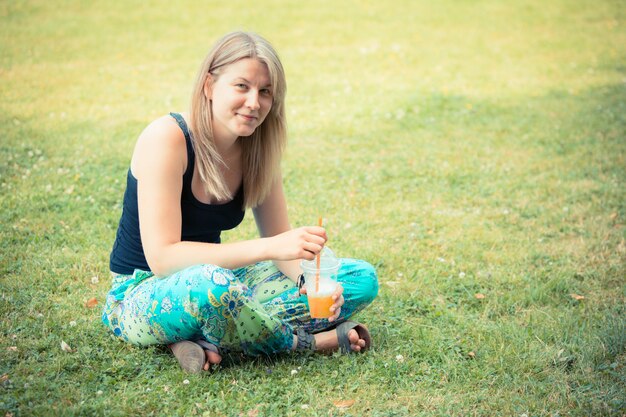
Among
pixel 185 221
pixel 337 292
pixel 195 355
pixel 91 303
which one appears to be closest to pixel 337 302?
pixel 337 292

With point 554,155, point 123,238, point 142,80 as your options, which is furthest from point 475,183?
point 142,80

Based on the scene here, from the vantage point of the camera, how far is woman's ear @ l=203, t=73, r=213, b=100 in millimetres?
3305

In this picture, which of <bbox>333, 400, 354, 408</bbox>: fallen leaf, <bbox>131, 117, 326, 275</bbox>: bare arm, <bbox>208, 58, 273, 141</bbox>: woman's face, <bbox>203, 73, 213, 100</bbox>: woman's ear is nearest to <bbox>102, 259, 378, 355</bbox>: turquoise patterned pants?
<bbox>131, 117, 326, 275</bbox>: bare arm

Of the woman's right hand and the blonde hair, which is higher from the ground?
the blonde hair

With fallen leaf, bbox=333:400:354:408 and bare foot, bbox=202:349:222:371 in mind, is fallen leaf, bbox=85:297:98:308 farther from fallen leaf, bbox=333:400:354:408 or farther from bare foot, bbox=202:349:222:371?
fallen leaf, bbox=333:400:354:408

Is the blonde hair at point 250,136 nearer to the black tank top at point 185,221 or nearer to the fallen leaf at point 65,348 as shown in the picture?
the black tank top at point 185,221

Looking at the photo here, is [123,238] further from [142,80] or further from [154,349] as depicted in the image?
[142,80]

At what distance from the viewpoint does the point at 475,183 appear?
6273 mm

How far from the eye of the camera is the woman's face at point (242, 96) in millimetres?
3211

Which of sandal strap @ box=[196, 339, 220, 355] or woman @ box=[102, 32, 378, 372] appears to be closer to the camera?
woman @ box=[102, 32, 378, 372]

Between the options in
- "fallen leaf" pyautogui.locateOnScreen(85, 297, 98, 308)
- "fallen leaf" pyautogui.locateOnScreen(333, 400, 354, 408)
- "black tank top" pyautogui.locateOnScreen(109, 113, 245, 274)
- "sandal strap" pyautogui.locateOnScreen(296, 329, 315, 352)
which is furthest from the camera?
"fallen leaf" pyautogui.locateOnScreen(85, 297, 98, 308)

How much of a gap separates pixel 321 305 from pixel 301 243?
16.8 inches

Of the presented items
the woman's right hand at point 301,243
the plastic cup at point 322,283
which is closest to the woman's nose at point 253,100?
the woman's right hand at point 301,243

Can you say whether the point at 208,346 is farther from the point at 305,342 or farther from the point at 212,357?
the point at 305,342
